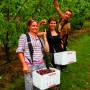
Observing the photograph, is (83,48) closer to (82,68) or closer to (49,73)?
(82,68)

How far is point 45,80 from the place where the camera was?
670 centimetres

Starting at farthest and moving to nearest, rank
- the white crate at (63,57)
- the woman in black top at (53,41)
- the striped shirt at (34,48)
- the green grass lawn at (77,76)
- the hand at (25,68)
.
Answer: the green grass lawn at (77,76), the woman in black top at (53,41), the white crate at (63,57), the striped shirt at (34,48), the hand at (25,68)

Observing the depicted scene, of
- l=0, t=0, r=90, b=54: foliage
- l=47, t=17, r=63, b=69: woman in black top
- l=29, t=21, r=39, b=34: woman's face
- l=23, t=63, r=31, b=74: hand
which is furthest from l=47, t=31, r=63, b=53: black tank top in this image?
l=23, t=63, r=31, b=74: hand

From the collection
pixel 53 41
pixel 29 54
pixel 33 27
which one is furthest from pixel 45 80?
pixel 53 41

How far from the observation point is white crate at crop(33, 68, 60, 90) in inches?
263

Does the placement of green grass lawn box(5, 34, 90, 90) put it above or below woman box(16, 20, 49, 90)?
below

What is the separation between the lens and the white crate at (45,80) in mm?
6676

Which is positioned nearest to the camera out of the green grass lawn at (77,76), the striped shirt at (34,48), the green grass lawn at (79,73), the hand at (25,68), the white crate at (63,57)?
the hand at (25,68)

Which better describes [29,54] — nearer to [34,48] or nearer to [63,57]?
[34,48]

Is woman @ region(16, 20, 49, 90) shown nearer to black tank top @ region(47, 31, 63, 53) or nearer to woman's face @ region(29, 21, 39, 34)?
woman's face @ region(29, 21, 39, 34)

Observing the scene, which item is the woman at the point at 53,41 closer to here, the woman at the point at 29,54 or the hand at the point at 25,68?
the woman at the point at 29,54

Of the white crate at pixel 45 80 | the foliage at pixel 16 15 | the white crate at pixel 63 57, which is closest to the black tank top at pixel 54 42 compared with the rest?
the white crate at pixel 63 57

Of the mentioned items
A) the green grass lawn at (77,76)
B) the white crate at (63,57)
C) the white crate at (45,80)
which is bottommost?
the green grass lawn at (77,76)

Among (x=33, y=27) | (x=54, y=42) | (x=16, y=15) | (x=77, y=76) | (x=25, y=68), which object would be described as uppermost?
(x=16, y=15)
